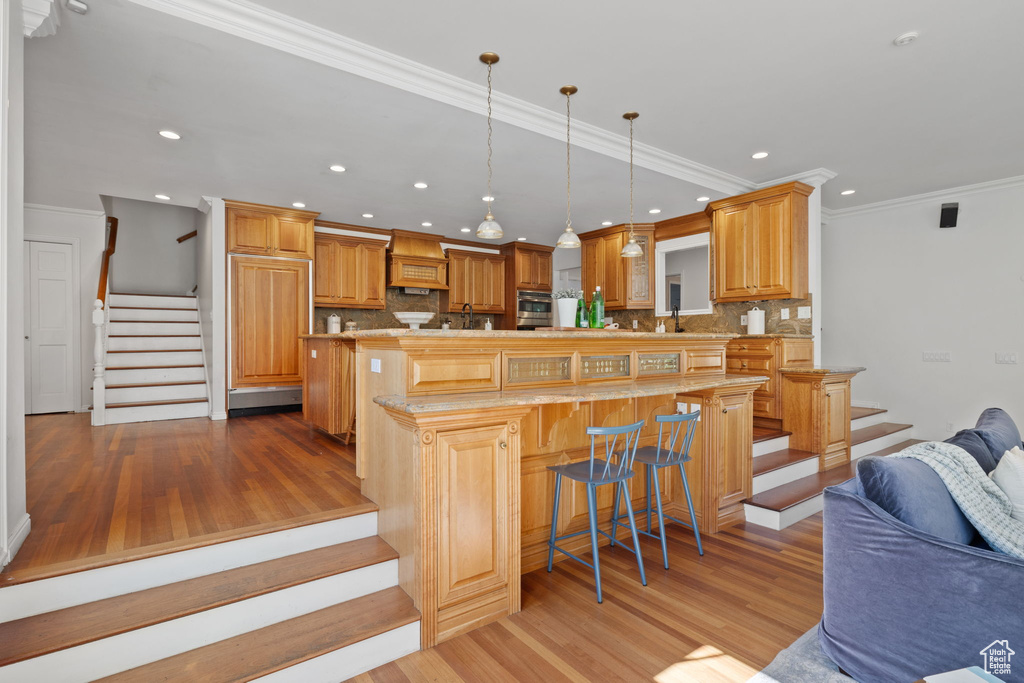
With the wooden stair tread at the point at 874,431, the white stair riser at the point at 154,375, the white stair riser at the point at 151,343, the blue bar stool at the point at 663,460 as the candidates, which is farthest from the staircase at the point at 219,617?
the wooden stair tread at the point at 874,431

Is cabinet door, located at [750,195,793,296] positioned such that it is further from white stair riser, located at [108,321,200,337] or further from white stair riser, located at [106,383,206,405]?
white stair riser, located at [108,321,200,337]

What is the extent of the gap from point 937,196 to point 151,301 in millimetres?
9796

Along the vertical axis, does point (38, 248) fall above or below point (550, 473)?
above

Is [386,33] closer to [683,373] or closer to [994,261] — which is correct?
[683,373]

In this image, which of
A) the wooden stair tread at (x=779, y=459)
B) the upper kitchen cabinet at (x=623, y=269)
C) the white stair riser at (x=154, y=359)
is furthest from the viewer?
the upper kitchen cabinet at (x=623, y=269)

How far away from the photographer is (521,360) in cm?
262

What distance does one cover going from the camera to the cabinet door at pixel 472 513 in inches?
82.5

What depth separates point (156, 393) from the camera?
208 inches

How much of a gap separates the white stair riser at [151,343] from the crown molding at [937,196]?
833 cm

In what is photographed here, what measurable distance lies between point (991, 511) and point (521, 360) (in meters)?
1.91

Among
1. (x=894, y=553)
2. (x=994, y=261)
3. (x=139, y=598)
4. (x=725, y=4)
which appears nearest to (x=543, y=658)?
(x=894, y=553)

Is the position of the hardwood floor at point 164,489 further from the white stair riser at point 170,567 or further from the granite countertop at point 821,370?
the granite countertop at point 821,370

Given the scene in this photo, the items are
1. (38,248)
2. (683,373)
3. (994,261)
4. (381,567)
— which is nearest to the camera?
(381,567)

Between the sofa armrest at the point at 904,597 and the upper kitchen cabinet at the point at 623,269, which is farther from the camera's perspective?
the upper kitchen cabinet at the point at 623,269
